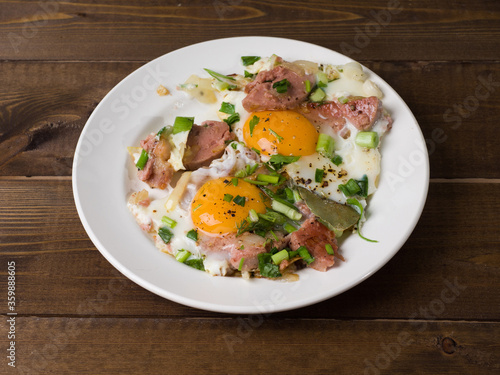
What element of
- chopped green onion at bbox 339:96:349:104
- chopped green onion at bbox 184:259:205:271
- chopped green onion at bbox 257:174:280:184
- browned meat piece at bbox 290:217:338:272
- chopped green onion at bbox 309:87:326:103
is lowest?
chopped green onion at bbox 184:259:205:271

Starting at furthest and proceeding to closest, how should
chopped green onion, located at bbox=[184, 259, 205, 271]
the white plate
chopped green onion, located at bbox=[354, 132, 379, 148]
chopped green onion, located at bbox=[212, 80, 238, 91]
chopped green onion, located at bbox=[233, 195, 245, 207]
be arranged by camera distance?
chopped green onion, located at bbox=[212, 80, 238, 91], chopped green onion, located at bbox=[354, 132, 379, 148], chopped green onion, located at bbox=[233, 195, 245, 207], chopped green onion, located at bbox=[184, 259, 205, 271], the white plate

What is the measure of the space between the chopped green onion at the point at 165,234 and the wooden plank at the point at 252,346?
0.50 meters

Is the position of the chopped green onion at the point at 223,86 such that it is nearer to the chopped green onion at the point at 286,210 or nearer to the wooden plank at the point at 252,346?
the chopped green onion at the point at 286,210

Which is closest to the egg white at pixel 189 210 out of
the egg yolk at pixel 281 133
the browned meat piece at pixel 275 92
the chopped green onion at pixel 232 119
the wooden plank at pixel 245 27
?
the egg yolk at pixel 281 133

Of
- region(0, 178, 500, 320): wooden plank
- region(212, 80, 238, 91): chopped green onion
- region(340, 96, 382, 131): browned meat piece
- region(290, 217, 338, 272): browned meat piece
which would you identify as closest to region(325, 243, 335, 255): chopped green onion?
region(290, 217, 338, 272): browned meat piece

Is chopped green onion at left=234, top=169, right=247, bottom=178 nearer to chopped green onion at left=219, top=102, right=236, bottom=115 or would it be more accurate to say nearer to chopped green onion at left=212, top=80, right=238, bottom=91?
chopped green onion at left=219, top=102, right=236, bottom=115

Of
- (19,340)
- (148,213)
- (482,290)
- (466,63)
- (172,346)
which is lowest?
(19,340)

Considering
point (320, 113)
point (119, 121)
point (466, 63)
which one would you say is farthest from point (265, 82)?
point (466, 63)

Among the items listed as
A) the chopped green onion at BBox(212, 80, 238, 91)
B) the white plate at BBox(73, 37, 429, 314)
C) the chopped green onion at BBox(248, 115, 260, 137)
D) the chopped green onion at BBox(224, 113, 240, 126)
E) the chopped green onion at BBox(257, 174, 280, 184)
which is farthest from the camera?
the chopped green onion at BBox(212, 80, 238, 91)

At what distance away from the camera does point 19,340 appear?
3248 mm

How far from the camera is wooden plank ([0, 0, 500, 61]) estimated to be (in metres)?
4.61

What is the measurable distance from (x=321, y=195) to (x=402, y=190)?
0.51m

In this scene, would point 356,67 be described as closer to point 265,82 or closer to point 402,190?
point 265,82

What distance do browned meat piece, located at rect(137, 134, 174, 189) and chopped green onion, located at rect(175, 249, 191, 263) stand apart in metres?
0.57
